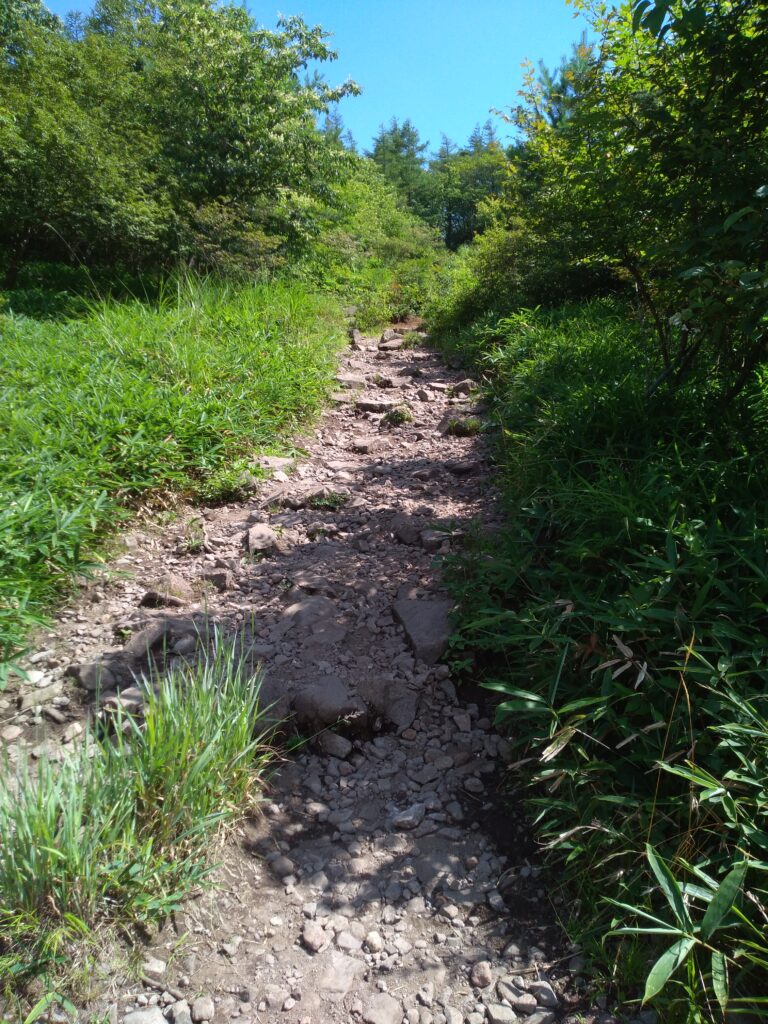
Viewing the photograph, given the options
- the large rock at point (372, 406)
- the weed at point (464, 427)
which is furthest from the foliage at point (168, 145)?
the weed at point (464, 427)

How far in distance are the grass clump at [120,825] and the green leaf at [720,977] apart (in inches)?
48.8

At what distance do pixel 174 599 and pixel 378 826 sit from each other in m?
1.43

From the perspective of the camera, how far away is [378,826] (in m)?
1.95

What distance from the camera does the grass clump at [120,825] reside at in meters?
1.40

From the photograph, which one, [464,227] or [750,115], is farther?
[464,227]

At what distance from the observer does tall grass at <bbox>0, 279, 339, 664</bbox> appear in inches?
108

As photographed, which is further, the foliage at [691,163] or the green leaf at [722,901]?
the foliage at [691,163]

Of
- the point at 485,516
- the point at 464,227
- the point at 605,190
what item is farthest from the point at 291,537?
the point at 464,227

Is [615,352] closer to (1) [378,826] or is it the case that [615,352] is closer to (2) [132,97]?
(1) [378,826]

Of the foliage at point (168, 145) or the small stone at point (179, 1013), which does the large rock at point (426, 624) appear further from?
the foliage at point (168, 145)

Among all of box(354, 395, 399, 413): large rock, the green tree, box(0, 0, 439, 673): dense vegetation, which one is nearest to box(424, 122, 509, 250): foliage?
the green tree

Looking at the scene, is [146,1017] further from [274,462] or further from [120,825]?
[274,462]

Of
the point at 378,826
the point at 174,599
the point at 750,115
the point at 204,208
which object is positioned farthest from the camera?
the point at 204,208

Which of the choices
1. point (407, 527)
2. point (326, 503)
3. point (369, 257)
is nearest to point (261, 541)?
point (326, 503)
